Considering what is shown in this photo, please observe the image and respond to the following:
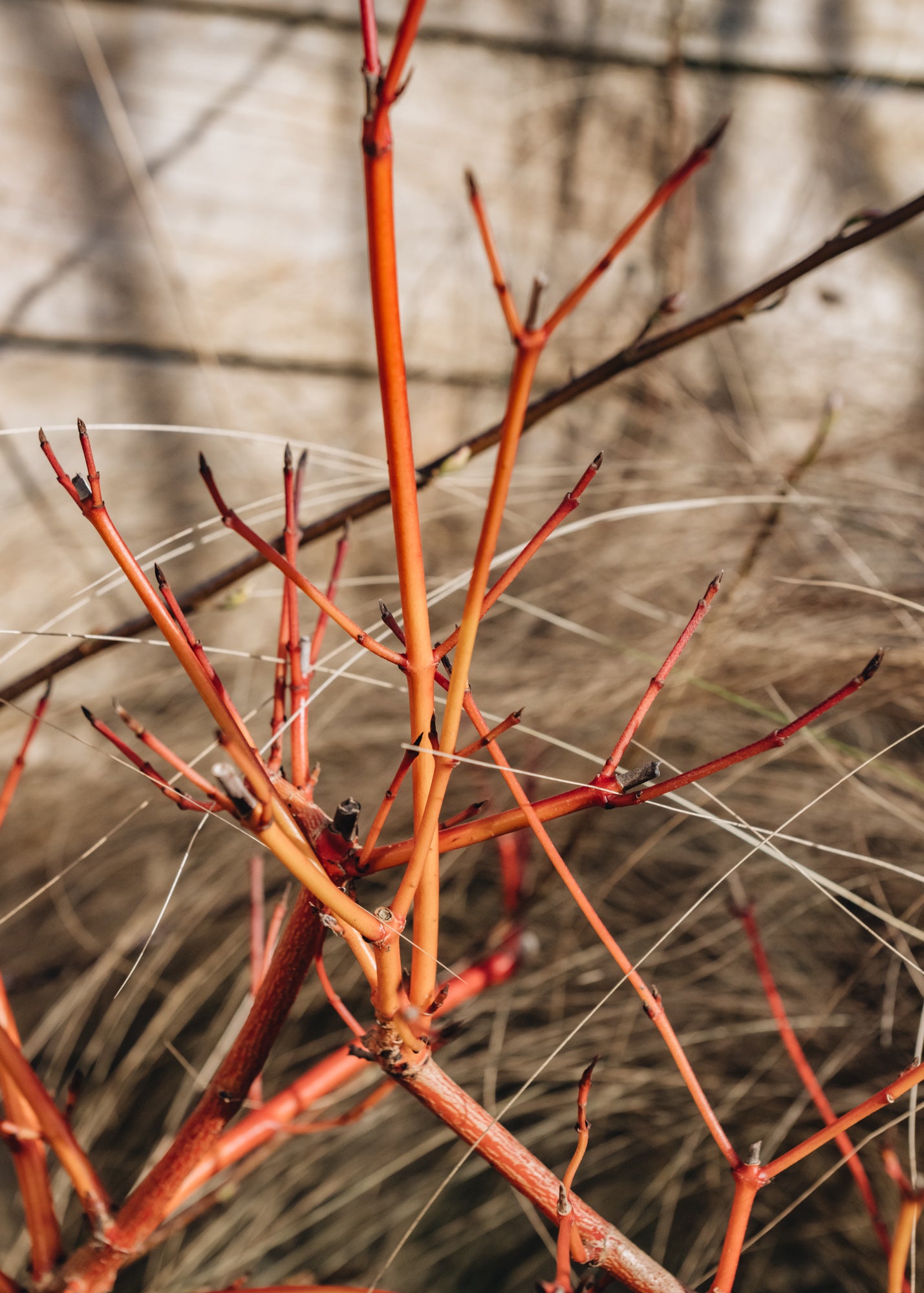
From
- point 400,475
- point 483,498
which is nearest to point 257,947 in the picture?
point 400,475

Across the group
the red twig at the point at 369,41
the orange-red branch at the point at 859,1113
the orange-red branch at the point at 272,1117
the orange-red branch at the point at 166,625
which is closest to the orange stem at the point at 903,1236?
the orange-red branch at the point at 859,1113

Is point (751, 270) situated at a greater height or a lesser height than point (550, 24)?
lesser

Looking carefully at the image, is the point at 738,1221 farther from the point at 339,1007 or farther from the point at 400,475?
the point at 400,475

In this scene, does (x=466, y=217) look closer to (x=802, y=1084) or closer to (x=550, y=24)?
(x=550, y=24)

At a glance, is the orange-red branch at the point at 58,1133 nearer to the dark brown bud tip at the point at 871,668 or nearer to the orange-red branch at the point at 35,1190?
the orange-red branch at the point at 35,1190

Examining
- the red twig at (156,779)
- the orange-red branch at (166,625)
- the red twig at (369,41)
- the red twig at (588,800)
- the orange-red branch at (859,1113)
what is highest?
the red twig at (369,41)

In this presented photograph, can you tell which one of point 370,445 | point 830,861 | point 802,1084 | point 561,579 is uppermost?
point 370,445

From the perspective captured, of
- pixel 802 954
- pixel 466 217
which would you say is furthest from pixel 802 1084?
pixel 466 217

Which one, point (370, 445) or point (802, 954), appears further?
point (370, 445)
